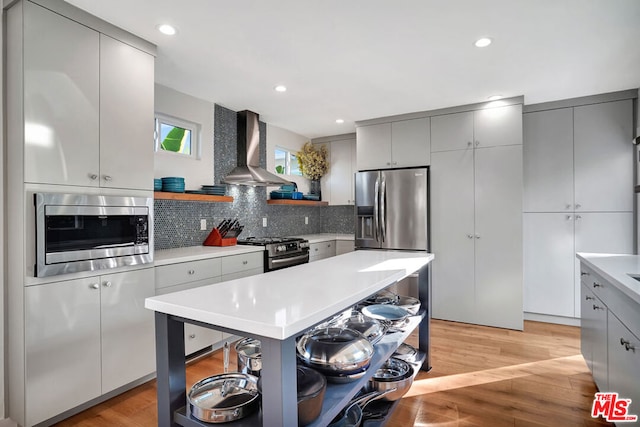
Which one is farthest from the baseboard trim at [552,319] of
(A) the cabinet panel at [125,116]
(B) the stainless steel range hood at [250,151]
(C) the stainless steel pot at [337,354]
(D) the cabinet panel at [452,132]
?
(A) the cabinet panel at [125,116]

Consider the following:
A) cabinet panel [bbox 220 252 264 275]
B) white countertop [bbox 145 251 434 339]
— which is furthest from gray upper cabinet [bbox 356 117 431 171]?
white countertop [bbox 145 251 434 339]

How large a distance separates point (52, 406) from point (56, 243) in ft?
3.05

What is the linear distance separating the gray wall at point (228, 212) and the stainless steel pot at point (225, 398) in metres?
2.25

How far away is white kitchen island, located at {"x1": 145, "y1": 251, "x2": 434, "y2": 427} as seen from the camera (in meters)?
1.00

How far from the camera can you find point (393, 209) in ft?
13.9

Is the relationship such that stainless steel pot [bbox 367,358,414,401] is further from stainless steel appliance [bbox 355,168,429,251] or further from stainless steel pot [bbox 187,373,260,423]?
stainless steel appliance [bbox 355,168,429,251]

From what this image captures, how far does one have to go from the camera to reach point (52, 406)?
1.99 meters

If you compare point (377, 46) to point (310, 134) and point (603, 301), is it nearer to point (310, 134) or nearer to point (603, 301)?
point (603, 301)

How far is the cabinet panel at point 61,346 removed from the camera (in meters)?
1.90

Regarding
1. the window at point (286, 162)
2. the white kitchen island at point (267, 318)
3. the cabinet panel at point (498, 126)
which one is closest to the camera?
the white kitchen island at point (267, 318)

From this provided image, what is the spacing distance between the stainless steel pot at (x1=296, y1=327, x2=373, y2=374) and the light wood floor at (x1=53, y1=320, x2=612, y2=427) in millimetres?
968

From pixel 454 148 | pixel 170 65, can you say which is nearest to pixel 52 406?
pixel 170 65

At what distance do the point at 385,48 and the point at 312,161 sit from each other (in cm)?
279

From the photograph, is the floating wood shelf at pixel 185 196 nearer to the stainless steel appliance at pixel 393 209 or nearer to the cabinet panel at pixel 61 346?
the cabinet panel at pixel 61 346
